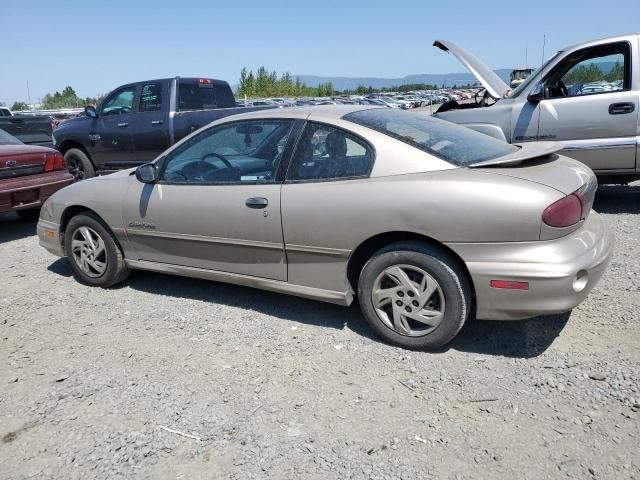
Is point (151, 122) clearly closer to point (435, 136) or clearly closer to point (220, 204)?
point (220, 204)

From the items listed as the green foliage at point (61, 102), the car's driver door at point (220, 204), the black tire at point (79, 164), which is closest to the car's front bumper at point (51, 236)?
the car's driver door at point (220, 204)

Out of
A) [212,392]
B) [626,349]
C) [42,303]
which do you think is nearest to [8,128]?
[42,303]

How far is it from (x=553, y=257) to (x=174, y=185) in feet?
8.96

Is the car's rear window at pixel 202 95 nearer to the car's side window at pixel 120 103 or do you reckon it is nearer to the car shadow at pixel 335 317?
the car's side window at pixel 120 103

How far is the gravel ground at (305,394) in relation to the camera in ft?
7.84

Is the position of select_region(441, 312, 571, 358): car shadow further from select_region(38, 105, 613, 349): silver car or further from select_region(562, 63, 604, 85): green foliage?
select_region(562, 63, 604, 85): green foliage

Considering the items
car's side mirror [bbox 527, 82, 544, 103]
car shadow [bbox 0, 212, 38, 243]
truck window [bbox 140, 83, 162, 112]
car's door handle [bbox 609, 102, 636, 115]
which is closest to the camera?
car's door handle [bbox 609, 102, 636, 115]

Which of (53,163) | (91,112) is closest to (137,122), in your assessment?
(91,112)

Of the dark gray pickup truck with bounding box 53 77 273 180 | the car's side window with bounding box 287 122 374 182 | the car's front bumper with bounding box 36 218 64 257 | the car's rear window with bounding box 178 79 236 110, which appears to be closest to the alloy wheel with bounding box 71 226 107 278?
the car's front bumper with bounding box 36 218 64 257

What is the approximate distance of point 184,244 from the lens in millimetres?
4031

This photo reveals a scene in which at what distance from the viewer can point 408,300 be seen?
10.5 feet

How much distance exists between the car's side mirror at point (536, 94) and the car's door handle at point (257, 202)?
417 cm

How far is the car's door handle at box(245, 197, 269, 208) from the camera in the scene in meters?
3.54

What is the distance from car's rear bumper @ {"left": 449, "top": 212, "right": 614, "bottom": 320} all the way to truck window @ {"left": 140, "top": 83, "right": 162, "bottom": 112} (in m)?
7.04
